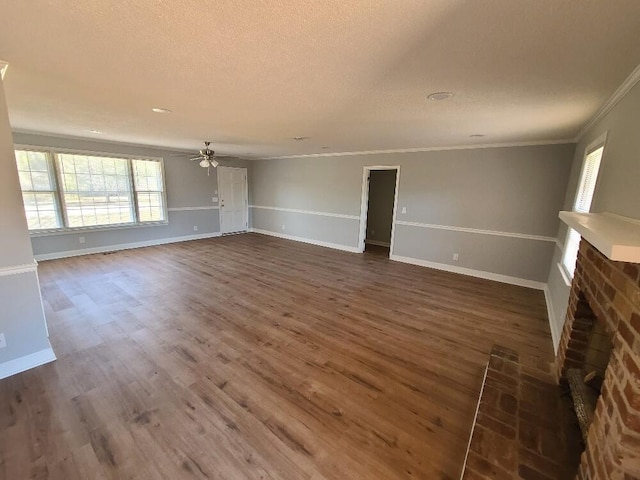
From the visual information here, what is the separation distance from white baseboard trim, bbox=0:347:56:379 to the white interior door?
592 cm

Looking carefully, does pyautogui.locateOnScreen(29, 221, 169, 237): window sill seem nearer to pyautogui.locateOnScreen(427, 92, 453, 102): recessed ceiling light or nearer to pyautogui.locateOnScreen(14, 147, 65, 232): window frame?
pyautogui.locateOnScreen(14, 147, 65, 232): window frame

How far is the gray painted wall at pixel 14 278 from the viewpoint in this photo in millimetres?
2039

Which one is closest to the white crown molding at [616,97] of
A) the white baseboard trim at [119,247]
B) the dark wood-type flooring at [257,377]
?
the dark wood-type flooring at [257,377]

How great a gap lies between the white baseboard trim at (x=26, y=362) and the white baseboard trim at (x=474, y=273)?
5.45m

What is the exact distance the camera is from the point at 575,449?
141 centimetres

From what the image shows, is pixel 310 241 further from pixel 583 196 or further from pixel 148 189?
pixel 583 196

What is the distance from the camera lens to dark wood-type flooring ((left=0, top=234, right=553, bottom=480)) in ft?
5.20

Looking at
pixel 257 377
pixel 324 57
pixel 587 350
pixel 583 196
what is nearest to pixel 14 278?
pixel 257 377

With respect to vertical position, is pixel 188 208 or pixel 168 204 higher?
pixel 168 204

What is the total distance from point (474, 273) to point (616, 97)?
137 inches

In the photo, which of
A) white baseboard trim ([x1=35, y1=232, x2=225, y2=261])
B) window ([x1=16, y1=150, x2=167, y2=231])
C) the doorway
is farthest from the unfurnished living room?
the doorway

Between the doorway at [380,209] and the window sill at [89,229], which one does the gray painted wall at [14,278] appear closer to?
the window sill at [89,229]

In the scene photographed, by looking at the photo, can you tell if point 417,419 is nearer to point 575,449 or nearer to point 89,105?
point 575,449

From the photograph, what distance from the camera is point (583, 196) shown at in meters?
2.95
